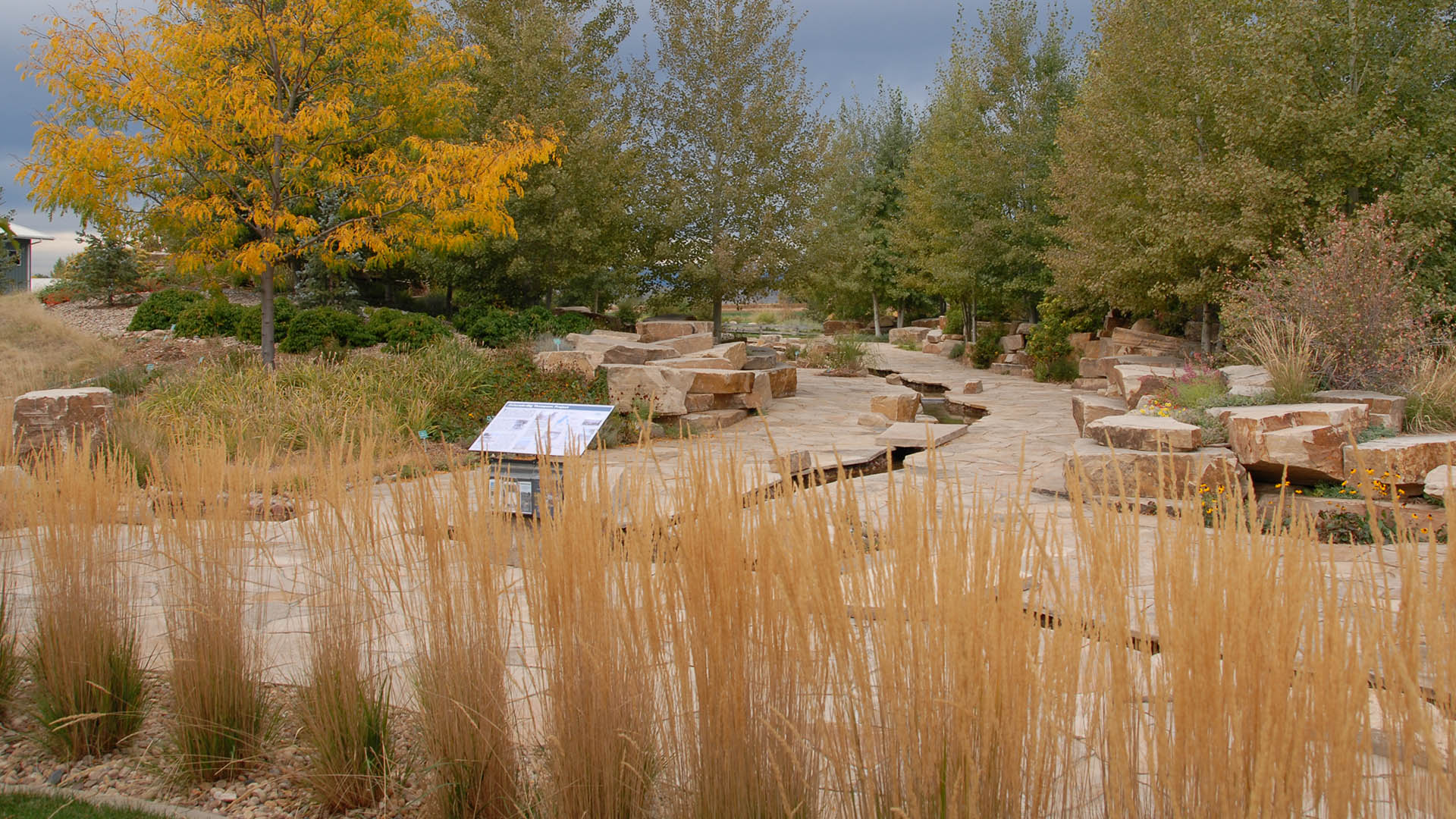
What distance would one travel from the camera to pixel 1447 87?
897 centimetres

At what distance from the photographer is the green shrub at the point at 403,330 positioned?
37.0ft

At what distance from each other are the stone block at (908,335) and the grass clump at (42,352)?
60.6 ft

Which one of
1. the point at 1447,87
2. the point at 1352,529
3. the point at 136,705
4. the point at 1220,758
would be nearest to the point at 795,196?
the point at 1447,87

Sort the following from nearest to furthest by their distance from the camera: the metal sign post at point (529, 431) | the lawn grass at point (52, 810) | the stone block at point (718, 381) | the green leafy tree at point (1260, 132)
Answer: the lawn grass at point (52, 810) → the metal sign post at point (529, 431) → the green leafy tree at point (1260, 132) → the stone block at point (718, 381)

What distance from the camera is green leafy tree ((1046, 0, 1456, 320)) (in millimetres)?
8727

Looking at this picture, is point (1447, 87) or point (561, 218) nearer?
point (1447, 87)

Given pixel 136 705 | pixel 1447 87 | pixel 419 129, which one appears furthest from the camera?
pixel 419 129

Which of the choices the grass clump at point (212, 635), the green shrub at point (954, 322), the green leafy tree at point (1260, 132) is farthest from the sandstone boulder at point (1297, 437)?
the green shrub at point (954, 322)

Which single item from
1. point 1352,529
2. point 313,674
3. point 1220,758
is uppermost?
point 1220,758

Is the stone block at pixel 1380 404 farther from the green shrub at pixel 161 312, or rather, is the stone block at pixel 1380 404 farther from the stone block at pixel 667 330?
the green shrub at pixel 161 312

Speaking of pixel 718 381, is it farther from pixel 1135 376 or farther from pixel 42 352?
pixel 42 352

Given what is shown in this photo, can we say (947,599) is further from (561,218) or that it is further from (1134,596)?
(561,218)

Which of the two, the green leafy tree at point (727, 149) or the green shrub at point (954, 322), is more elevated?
the green leafy tree at point (727, 149)

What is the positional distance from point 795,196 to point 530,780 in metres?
12.3
